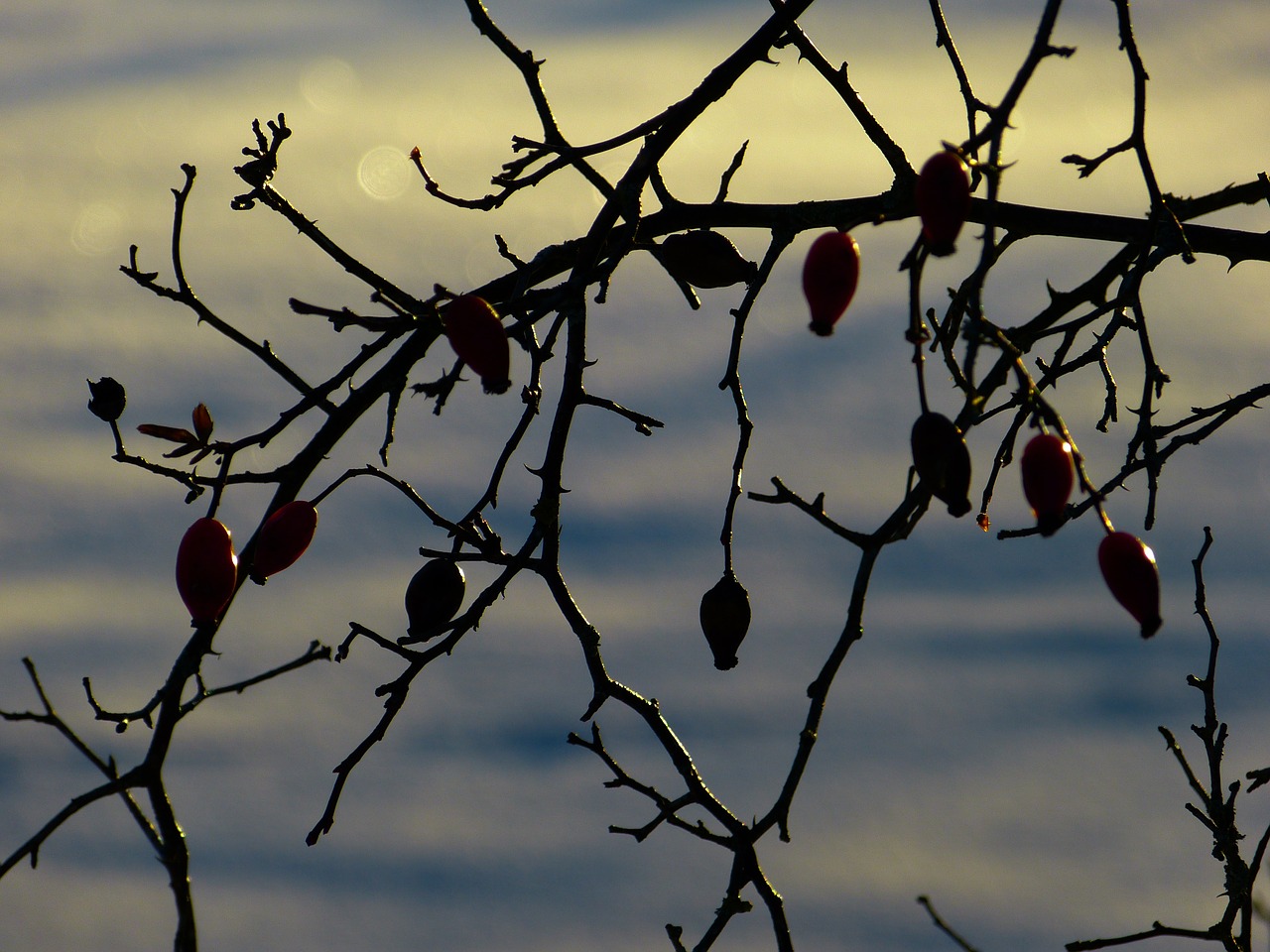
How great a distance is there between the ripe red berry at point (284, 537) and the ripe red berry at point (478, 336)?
0.86 metres

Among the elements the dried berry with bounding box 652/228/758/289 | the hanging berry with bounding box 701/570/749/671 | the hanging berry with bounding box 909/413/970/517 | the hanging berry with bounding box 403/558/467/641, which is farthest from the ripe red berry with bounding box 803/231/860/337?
the hanging berry with bounding box 403/558/467/641

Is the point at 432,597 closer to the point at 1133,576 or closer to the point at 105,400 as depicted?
the point at 105,400

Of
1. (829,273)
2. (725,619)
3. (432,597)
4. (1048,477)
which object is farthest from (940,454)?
(432,597)

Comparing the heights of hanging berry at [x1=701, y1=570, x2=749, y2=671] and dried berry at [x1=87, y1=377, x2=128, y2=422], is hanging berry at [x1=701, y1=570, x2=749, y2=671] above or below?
below

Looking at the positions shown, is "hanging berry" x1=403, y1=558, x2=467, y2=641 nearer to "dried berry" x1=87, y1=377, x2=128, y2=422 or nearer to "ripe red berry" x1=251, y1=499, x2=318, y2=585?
"ripe red berry" x1=251, y1=499, x2=318, y2=585

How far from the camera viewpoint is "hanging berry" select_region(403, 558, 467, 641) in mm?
3551

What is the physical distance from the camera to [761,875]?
312 cm

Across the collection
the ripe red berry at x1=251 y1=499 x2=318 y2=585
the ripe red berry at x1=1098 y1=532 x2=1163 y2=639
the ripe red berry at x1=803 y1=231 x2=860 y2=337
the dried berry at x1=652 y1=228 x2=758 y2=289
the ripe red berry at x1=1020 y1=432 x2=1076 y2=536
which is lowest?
the ripe red berry at x1=1098 y1=532 x2=1163 y2=639

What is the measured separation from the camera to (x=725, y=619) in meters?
3.54

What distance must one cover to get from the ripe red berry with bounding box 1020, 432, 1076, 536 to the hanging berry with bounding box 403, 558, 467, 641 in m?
1.63

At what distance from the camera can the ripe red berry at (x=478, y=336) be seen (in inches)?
107

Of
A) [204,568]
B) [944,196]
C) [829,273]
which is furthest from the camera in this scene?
[204,568]

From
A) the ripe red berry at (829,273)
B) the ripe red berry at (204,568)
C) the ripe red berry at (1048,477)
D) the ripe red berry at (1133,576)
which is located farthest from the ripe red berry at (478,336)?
the ripe red berry at (1133,576)

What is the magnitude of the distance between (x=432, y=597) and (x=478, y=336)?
1.04m
